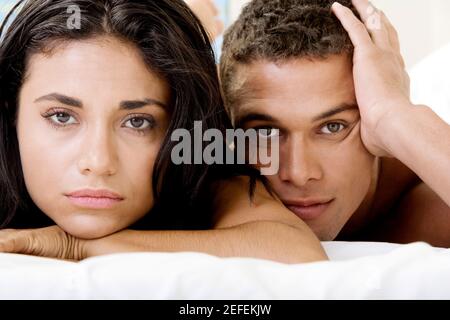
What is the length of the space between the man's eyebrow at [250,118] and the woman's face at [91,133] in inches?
10.4

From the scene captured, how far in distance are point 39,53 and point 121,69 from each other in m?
0.17

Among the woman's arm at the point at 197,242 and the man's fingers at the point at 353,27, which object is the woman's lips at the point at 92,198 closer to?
the woman's arm at the point at 197,242

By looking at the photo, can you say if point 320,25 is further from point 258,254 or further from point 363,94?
point 258,254

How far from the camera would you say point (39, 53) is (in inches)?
51.9

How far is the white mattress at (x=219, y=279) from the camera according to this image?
832mm

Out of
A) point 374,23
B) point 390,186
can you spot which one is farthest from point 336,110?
point 390,186

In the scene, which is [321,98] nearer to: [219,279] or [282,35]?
[282,35]

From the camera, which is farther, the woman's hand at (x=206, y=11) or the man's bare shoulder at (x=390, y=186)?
the woman's hand at (x=206, y=11)

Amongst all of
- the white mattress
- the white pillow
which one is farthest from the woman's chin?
the white pillow

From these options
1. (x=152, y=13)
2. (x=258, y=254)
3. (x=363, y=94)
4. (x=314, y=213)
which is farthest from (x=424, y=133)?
(x=152, y=13)

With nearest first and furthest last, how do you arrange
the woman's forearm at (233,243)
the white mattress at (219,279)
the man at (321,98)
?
the white mattress at (219,279)
the woman's forearm at (233,243)
the man at (321,98)

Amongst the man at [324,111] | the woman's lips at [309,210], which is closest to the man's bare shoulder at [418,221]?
the man at [324,111]

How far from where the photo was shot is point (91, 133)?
1202 mm

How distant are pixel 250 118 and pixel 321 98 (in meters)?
0.16
